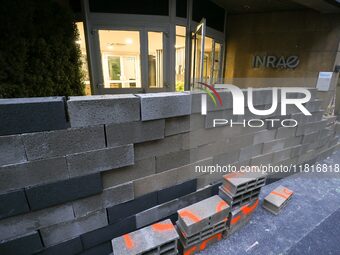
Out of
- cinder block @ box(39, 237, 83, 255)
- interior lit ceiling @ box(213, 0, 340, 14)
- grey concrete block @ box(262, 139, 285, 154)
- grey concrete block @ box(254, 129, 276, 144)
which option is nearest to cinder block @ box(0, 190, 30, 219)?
cinder block @ box(39, 237, 83, 255)

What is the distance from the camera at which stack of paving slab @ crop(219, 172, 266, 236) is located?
1739mm

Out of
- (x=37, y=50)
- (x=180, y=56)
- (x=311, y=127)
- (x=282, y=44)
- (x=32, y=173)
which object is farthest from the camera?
(x=282, y=44)

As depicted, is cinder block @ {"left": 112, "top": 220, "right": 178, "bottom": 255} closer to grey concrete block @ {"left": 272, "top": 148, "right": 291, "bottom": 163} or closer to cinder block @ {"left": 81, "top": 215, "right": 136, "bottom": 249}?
cinder block @ {"left": 81, "top": 215, "right": 136, "bottom": 249}

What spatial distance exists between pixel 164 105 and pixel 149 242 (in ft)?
3.31

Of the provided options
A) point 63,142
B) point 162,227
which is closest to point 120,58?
point 63,142

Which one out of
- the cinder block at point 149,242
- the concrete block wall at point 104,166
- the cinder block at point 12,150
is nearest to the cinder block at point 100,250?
the concrete block wall at point 104,166

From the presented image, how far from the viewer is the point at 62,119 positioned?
1.10 meters

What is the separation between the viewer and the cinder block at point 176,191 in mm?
1703

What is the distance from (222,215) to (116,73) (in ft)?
12.0

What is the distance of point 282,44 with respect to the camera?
4746 mm

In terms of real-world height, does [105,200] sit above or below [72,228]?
above

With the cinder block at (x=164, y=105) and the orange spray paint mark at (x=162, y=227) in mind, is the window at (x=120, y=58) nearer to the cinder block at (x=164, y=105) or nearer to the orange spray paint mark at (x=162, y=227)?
the cinder block at (x=164, y=105)

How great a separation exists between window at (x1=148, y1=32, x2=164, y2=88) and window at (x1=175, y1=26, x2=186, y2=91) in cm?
39

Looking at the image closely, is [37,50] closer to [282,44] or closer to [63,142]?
[63,142]
